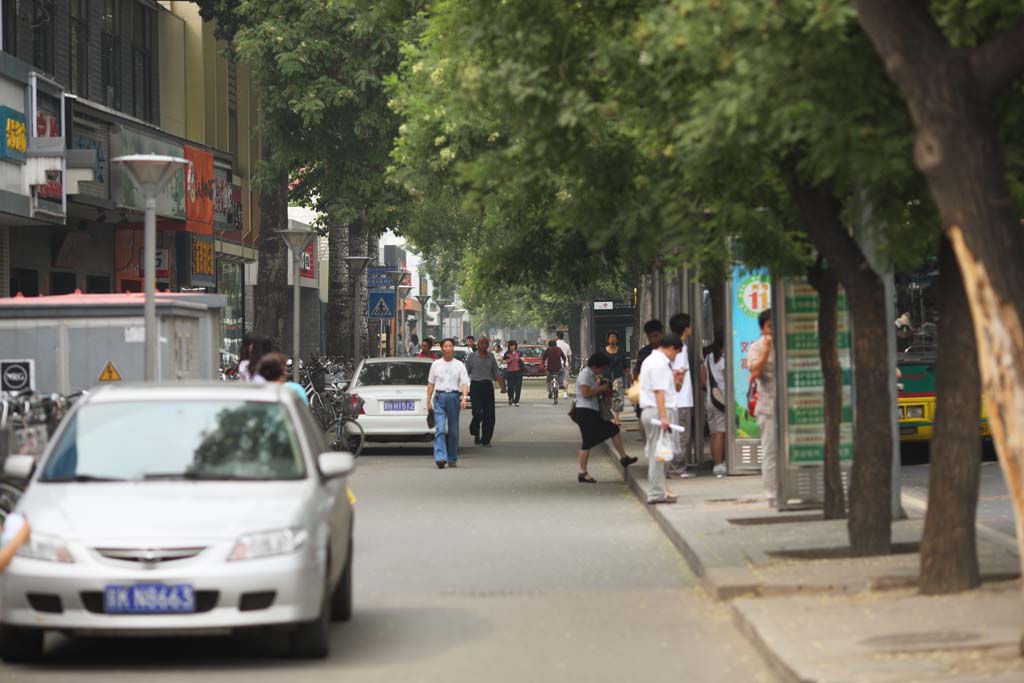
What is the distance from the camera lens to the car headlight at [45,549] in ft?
27.8

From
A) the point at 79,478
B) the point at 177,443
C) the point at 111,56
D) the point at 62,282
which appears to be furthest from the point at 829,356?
the point at 111,56

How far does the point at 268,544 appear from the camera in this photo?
8.65 meters

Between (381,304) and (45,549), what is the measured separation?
3251 cm

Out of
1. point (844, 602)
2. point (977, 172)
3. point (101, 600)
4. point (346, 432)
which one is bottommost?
point (844, 602)

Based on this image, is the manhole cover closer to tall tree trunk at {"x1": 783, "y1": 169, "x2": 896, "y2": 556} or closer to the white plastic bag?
tall tree trunk at {"x1": 783, "y1": 169, "x2": 896, "y2": 556}

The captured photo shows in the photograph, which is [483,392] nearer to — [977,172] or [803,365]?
[803,365]

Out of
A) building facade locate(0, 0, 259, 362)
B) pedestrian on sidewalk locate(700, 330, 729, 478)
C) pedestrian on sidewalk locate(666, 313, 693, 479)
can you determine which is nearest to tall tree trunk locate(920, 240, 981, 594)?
pedestrian on sidewalk locate(666, 313, 693, 479)

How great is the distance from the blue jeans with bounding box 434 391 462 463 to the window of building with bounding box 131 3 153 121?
1420 centimetres

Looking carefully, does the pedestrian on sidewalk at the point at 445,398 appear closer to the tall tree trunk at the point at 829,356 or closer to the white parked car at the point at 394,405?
the white parked car at the point at 394,405

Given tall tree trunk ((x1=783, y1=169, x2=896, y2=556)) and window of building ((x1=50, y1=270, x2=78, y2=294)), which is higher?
window of building ((x1=50, y1=270, x2=78, y2=294))

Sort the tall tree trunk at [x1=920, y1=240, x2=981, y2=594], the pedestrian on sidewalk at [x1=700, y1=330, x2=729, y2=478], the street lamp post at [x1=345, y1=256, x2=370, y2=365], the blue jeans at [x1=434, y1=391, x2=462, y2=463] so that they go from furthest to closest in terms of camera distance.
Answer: the street lamp post at [x1=345, y1=256, x2=370, y2=365] → the blue jeans at [x1=434, y1=391, x2=462, y2=463] → the pedestrian on sidewalk at [x1=700, y1=330, x2=729, y2=478] → the tall tree trunk at [x1=920, y1=240, x2=981, y2=594]

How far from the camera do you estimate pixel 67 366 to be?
18.7 m

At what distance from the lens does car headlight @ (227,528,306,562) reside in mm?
8578

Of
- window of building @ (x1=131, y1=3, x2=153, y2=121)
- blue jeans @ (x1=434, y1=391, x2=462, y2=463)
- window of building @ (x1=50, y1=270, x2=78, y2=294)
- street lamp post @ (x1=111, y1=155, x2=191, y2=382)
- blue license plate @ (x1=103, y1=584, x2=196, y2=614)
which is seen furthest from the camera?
window of building @ (x1=131, y1=3, x2=153, y2=121)
